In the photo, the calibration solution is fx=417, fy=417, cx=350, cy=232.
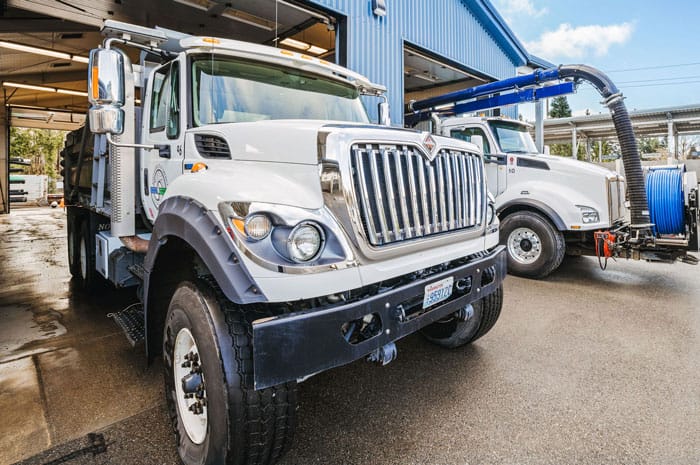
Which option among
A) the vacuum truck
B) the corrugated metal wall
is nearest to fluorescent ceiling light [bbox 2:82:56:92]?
the corrugated metal wall

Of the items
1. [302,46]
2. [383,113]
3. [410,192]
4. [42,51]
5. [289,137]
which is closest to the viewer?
[289,137]

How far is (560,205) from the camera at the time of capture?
5961mm

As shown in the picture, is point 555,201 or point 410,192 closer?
point 410,192

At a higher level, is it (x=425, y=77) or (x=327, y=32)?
(x=425, y=77)

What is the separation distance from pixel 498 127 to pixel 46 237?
11390 mm

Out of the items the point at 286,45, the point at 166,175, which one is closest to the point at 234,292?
the point at 166,175

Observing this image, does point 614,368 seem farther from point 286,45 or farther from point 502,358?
point 286,45

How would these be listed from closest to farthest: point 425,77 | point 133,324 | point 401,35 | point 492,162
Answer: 1. point 133,324
2. point 492,162
3. point 401,35
4. point 425,77

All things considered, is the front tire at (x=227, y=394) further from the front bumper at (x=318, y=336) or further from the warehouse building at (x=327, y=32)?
the warehouse building at (x=327, y=32)

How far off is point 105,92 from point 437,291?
2299 millimetres

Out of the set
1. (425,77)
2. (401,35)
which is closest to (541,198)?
(401,35)

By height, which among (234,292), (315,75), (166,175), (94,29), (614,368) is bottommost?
(614,368)

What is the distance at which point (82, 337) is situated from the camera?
3.95 m

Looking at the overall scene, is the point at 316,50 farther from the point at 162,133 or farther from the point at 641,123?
the point at 641,123
